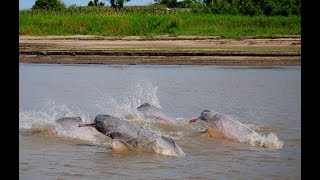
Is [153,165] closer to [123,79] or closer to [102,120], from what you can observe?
[102,120]

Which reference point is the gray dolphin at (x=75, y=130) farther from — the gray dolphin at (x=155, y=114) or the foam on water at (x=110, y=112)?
the gray dolphin at (x=155, y=114)

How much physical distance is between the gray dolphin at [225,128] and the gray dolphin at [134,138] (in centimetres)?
134

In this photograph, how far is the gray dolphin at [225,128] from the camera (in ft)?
Answer: 27.1

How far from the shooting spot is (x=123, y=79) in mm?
17906

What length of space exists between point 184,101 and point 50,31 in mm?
21391

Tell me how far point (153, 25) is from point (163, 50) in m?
7.91

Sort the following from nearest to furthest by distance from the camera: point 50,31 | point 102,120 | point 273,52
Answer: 1. point 102,120
2. point 273,52
3. point 50,31

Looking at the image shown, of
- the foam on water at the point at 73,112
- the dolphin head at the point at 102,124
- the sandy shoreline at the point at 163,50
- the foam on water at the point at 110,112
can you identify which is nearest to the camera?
the dolphin head at the point at 102,124

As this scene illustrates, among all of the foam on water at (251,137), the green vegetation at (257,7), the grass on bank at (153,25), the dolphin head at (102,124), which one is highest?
the green vegetation at (257,7)

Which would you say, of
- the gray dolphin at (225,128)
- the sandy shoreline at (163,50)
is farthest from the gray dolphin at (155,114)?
the sandy shoreline at (163,50)

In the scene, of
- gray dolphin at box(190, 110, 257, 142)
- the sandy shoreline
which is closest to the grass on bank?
the sandy shoreline
